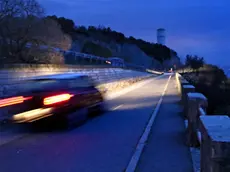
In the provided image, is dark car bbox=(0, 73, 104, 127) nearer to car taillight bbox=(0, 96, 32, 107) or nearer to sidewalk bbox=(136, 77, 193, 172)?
car taillight bbox=(0, 96, 32, 107)

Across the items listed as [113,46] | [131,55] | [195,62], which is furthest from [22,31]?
[131,55]

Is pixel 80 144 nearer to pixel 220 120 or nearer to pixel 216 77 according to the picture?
pixel 220 120

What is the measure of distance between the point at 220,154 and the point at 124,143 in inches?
221

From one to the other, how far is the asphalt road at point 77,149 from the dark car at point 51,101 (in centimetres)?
48

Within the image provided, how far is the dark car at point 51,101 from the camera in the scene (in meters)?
9.88

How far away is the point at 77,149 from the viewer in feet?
26.2

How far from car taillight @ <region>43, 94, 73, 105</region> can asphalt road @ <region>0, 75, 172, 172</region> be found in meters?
0.86

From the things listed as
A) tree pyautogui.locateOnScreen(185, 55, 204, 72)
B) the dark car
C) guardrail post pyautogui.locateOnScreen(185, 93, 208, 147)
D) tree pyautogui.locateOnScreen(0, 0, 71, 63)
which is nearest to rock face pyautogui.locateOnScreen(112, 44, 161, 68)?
tree pyautogui.locateOnScreen(185, 55, 204, 72)

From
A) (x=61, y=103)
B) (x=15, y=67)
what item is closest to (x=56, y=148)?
(x=61, y=103)

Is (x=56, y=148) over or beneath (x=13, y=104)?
beneath

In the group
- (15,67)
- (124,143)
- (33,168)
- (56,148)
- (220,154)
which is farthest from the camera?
(15,67)

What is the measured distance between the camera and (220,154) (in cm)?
325

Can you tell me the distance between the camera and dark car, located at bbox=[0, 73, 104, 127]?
9875 mm

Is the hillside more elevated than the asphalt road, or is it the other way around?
the hillside
